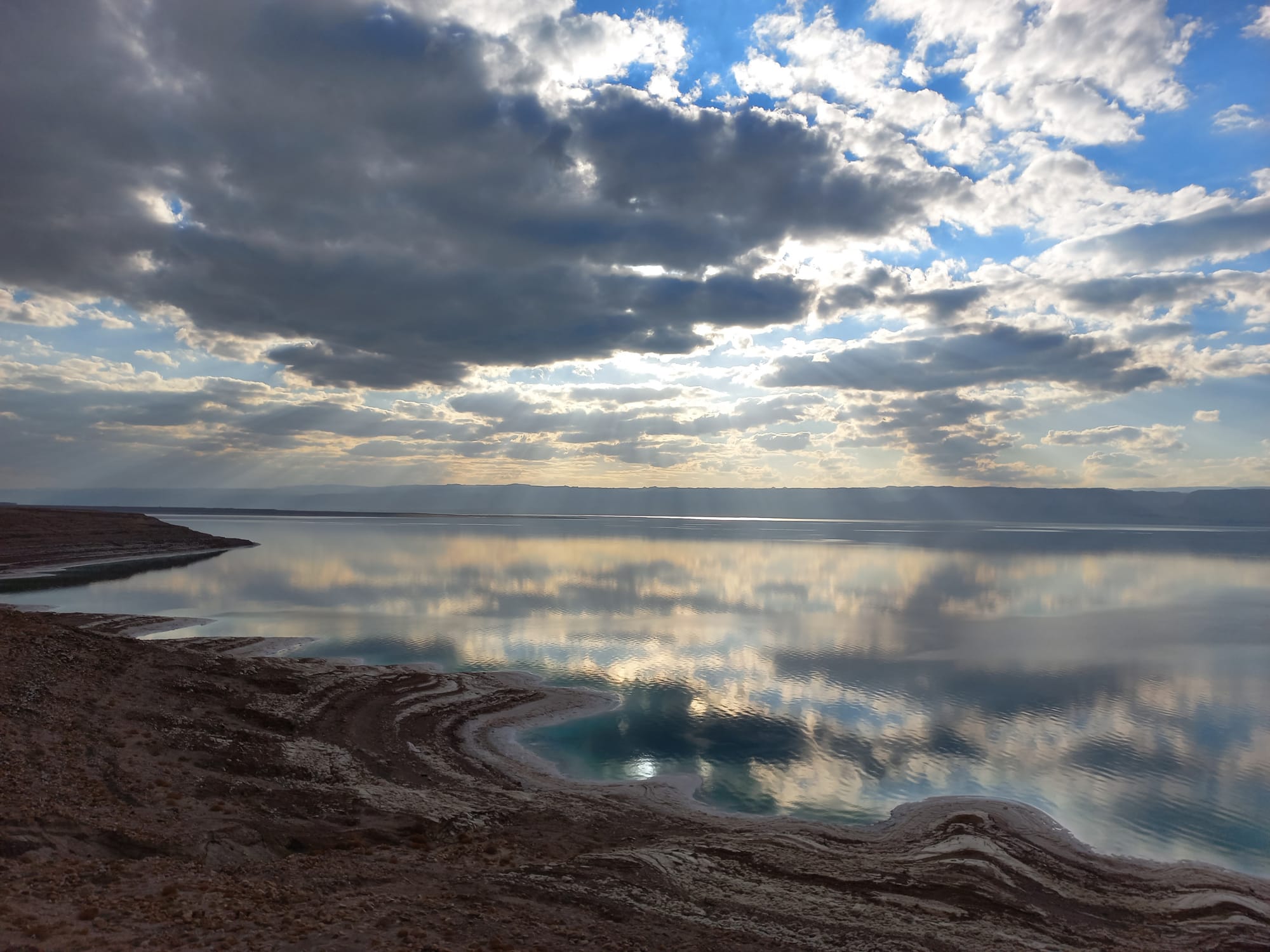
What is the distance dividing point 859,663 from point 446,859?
27704 mm

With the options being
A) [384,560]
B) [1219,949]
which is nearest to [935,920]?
[1219,949]

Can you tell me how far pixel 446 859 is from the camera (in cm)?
1329

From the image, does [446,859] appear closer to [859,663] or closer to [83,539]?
[859,663]

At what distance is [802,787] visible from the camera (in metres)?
19.6

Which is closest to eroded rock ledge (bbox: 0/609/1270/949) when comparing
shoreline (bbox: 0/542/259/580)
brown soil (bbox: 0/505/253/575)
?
shoreline (bbox: 0/542/259/580)

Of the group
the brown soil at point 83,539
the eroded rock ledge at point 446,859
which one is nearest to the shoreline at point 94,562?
the brown soil at point 83,539

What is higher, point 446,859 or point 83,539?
point 83,539

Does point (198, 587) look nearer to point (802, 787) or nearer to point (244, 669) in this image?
point (244, 669)

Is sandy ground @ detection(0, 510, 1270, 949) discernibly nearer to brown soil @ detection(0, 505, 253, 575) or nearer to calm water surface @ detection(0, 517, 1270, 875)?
calm water surface @ detection(0, 517, 1270, 875)

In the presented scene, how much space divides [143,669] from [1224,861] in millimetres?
30335

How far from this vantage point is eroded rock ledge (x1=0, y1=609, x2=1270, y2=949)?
10.3m

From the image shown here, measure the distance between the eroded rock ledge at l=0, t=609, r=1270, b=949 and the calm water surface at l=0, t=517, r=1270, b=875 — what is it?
2.51 metres

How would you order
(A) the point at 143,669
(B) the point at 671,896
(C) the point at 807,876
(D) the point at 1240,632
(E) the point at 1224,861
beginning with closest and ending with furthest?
(B) the point at 671,896 < (C) the point at 807,876 < (E) the point at 1224,861 < (A) the point at 143,669 < (D) the point at 1240,632

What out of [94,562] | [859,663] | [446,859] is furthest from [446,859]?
[94,562]
